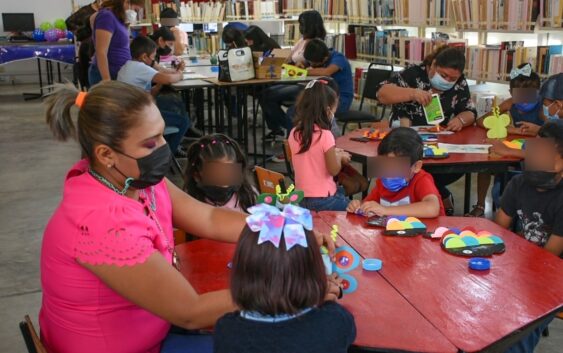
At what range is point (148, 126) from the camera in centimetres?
180

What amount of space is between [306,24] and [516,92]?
3067mm

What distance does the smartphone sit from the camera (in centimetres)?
433

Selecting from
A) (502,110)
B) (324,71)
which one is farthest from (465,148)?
(324,71)

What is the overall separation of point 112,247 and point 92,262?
2.6 inches

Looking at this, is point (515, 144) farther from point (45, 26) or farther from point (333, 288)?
point (45, 26)

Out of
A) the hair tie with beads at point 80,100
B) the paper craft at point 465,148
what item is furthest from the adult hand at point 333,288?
the paper craft at point 465,148

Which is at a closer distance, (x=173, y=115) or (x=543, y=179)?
(x=543, y=179)

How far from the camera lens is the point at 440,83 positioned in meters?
4.33

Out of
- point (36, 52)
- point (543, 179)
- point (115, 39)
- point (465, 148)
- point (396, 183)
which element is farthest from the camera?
point (36, 52)

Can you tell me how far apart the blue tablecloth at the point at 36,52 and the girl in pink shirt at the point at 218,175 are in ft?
31.0

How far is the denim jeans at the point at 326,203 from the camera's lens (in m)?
3.54

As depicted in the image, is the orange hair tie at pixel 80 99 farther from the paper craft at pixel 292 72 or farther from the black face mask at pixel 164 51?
the black face mask at pixel 164 51

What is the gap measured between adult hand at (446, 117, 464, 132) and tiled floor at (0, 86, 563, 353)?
926 mm

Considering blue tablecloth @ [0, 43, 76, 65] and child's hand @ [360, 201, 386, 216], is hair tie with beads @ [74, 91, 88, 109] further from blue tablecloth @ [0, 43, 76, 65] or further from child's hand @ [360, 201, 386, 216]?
blue tablecloth @ [0, 43, 76, 65]
